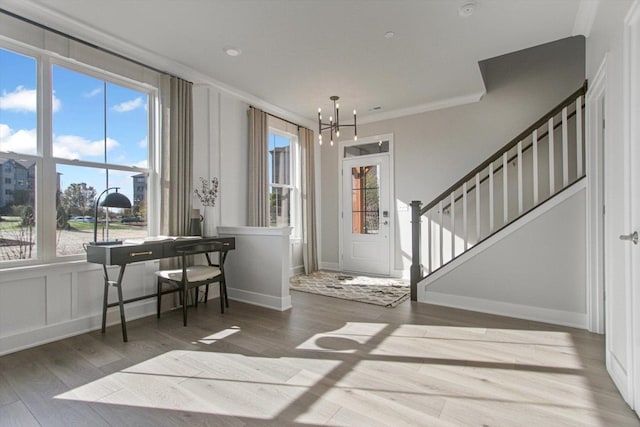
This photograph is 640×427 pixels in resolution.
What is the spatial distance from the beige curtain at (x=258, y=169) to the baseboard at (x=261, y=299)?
1.02 m

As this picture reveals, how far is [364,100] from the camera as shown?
190 inches

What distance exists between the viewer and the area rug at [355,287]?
13.3ft

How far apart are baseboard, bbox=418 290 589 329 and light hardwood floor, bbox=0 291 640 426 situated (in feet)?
0.55

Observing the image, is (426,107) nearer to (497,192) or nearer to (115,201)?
(497,192)

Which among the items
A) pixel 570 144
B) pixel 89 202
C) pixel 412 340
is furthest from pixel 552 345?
pixel 89 202

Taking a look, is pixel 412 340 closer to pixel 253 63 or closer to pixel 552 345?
pixel 552 345

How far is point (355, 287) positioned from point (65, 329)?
11.0 feet

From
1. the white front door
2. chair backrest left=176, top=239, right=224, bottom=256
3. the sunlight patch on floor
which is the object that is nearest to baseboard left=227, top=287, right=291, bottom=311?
chair backrest left=176, top=239, right=224, bottom=256

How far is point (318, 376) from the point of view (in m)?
2.15

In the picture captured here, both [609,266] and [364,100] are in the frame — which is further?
[364,100]

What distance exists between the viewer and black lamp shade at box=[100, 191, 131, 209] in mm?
2902

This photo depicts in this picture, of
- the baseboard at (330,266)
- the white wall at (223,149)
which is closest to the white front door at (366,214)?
the baseboard at (330,266)

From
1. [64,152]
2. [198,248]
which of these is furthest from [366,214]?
[64,152]

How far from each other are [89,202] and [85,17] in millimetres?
1644
